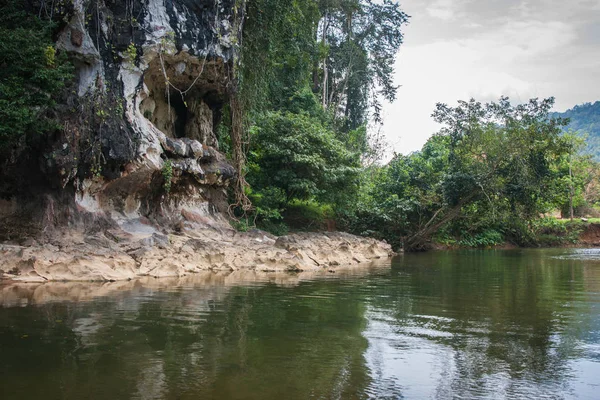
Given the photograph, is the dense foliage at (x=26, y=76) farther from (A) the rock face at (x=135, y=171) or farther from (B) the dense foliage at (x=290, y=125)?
(B) the dense foliage at (x=290, y=125)

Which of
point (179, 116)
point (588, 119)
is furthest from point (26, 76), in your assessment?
point (588, 119)

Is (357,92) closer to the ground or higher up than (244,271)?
higher up

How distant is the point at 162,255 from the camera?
1212 centimetres

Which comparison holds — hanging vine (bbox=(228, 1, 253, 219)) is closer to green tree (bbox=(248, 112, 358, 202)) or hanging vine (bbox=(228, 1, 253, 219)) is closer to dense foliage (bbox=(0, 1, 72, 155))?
green tree (bbox=(248, 112, 358, 202))

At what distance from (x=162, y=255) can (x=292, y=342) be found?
23.5 ft

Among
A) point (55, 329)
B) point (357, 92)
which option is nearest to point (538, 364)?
point (55, 329)

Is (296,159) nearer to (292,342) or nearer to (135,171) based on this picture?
(135,171)

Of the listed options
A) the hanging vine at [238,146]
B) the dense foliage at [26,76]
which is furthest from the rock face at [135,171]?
the dense foliage at [26,76]

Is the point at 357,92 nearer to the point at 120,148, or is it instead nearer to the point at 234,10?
the point at 234,10

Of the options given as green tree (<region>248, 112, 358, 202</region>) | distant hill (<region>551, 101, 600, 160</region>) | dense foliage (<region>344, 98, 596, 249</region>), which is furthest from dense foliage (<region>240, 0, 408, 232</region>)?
distant hill (<region>551, 101, 600, 160</region>)

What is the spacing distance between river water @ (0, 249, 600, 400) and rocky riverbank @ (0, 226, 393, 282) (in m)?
0.84

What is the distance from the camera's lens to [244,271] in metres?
13.5

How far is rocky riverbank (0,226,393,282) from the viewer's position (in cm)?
1012

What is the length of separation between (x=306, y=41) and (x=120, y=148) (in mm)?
15193
